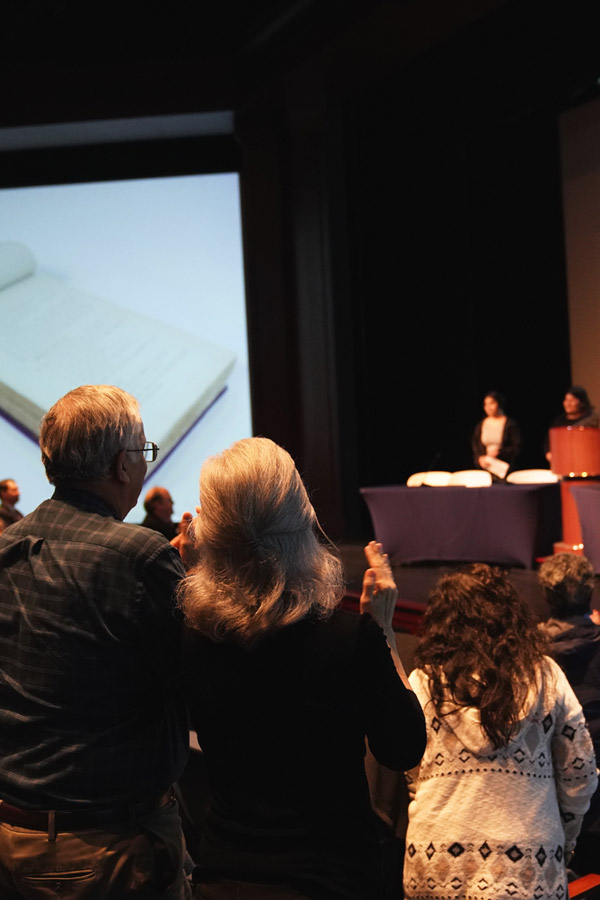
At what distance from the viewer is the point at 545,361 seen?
929cm

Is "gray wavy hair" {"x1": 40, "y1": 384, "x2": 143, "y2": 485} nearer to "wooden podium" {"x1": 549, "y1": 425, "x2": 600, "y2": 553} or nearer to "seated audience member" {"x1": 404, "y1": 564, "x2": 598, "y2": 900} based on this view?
"seated audience member" {"x1": 404, "y1": 564, "x2": 598, "y2": 900}

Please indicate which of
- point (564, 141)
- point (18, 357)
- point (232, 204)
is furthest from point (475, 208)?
point (18, 357)

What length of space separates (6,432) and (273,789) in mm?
7115

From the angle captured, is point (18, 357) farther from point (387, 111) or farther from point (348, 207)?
point (387, 111)

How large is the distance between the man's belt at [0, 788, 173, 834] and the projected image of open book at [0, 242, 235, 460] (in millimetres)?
6564

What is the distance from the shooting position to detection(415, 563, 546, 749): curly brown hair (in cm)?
159

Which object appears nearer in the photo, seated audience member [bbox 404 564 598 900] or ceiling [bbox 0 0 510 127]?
seated audience member [bbox 404 564 598 900]

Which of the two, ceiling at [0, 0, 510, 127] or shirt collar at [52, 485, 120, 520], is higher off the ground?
ceiling at [0, 0, 510, 127]

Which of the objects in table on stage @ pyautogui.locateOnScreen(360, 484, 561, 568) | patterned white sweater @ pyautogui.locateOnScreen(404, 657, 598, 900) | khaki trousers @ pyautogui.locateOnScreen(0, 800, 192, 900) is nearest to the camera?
khaki trousers @ pyautogui.locateOnScreen(0, 800, 192, 900)

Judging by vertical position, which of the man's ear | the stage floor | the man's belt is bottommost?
the stage floor

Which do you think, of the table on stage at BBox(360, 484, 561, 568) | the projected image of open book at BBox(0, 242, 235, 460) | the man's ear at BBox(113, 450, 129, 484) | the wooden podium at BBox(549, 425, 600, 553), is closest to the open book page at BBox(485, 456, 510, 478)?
the table on stage at BBox(360, 484, 561, 568)

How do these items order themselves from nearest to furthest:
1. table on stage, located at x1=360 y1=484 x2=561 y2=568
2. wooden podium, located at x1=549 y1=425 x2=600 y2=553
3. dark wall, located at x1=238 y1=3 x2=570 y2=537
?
wooden podium, located at x1=549 y1=425 x2=600 y2=553, table on stage, located at x1=360 y1=484 x2=561 y2=568, dark wall, located at x1=238 y1=3 x2=570 y2=537

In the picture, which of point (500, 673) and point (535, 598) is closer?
point (500, 673)

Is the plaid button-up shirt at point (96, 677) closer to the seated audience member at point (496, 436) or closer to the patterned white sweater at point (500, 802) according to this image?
the patterned white sweater at point (500, 802)
